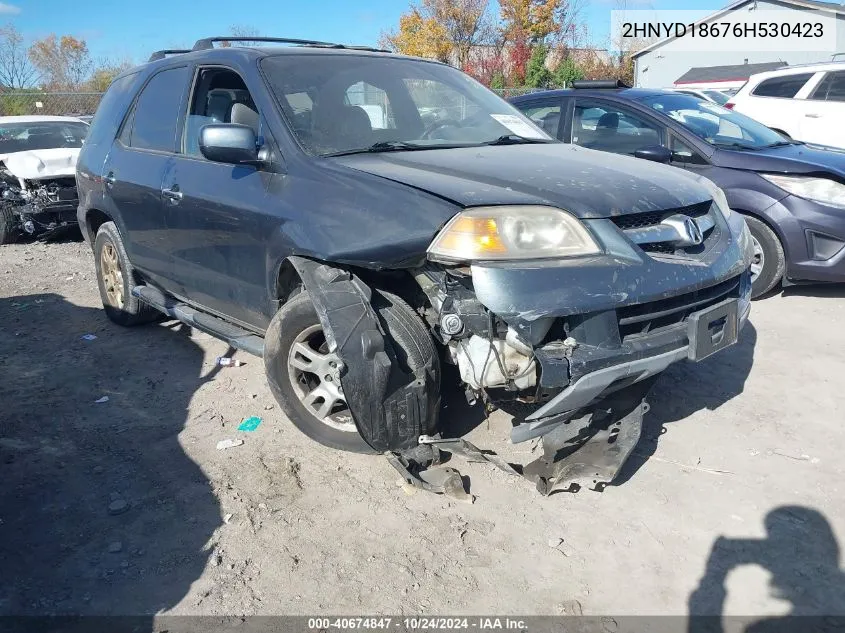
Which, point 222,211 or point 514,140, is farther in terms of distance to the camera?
point 514,140

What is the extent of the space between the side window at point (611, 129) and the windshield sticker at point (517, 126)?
84.3 inches

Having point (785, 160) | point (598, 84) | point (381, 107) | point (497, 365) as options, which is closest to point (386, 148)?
point (381, 107)

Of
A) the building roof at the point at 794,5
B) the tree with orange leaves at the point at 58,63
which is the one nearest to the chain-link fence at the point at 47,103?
the tree with orange leaves at the point at 58,63

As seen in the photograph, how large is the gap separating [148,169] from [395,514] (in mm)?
2843

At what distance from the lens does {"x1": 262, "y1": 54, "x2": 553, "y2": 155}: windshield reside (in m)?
3.65

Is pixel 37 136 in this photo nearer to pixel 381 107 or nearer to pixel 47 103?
pixel 381 107

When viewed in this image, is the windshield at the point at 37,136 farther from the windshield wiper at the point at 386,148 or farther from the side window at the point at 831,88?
the side window at the point at 831,88

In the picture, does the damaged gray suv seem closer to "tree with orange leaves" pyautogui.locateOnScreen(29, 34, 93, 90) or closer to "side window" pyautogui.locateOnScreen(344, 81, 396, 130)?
"side window" pyautogui.locateOnScreen(344, 81, 396, 130)

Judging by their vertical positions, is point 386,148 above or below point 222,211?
above

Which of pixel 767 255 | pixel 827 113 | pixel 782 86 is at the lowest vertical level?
pixel 767 255

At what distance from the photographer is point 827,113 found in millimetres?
9273

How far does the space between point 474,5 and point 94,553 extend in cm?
3778

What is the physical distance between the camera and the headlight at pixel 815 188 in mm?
5453

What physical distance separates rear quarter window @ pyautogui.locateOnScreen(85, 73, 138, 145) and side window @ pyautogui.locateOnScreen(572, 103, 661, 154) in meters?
3.80
